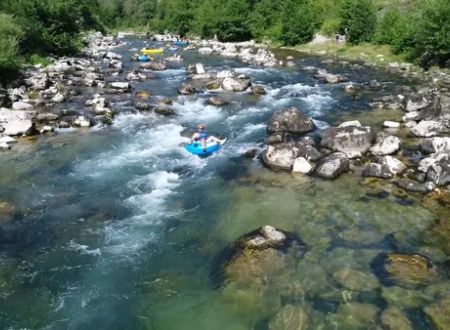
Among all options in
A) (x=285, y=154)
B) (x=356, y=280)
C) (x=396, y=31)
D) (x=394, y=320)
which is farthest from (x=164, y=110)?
(x=396, y=31)

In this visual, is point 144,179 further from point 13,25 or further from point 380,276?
point 13,25

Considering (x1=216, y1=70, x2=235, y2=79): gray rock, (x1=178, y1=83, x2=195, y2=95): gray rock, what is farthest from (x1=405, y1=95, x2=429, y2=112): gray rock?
(x1=216, y1=70, x2=235, y2=79): gray rock

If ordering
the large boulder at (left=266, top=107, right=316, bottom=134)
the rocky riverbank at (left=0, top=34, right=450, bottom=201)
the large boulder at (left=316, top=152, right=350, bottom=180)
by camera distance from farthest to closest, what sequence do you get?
1. the large boulder at (left=266, top=107, right=316, bottom=134)
2. the rocky riverbank at (left=0, top=34, right=450, bottom=201)
3. the large boulder at (left=316, top=152, right=350, bottom=180)

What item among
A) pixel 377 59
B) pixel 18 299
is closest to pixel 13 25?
pixel 18 299

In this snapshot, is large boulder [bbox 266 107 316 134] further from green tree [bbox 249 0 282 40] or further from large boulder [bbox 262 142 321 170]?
green tree [bbox 249 0 282 40]

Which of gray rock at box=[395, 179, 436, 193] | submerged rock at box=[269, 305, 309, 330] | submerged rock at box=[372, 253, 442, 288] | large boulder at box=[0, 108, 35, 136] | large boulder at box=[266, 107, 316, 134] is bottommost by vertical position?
large boulder at box=[0, 108, 35, 136]

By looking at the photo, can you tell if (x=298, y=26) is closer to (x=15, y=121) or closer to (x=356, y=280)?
(x=15, y=121)
